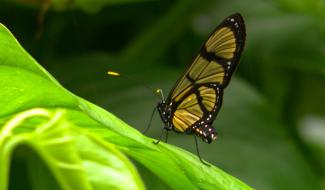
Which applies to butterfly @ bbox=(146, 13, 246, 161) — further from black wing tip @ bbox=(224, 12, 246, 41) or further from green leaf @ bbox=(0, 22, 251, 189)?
green leaf @ bbox=(0, 22, 251, 189)

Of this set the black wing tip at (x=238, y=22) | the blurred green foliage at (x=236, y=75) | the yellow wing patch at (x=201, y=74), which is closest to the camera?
the black wing tip at (x=238, y=22)

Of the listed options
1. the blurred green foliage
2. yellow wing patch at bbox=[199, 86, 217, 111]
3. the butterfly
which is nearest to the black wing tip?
the butterfly

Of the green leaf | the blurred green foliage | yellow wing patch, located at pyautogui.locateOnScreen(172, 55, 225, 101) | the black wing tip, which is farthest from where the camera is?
the blurred green foliage

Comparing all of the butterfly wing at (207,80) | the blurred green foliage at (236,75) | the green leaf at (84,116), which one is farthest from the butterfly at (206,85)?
the green leaf at (84,116)

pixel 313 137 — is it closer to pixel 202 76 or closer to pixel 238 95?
pixel 238 95

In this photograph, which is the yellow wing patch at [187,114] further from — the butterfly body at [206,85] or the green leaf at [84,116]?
the green leaf at [84,116]

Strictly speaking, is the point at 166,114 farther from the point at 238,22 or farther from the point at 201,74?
the point at 238,22

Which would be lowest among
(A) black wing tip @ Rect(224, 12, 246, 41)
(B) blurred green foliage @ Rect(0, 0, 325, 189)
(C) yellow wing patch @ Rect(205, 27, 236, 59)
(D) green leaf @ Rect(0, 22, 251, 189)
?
(B) blurred green foliage @ Rect(0, 0, 325, 189)
